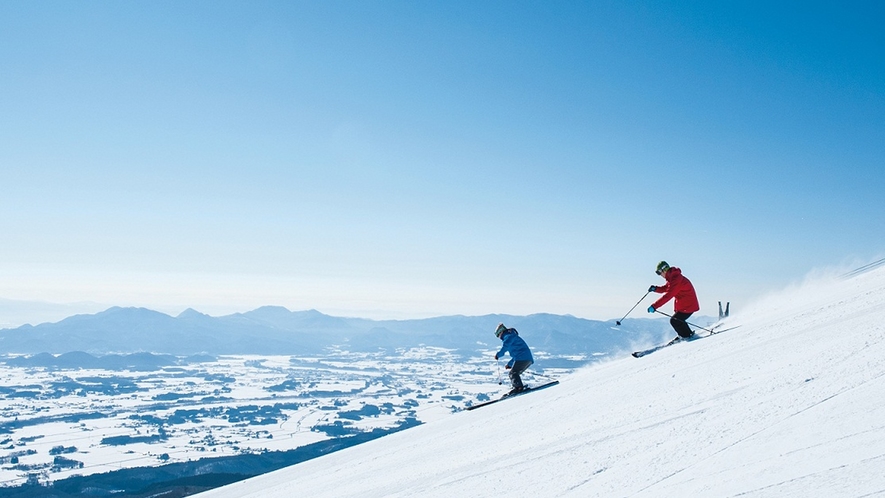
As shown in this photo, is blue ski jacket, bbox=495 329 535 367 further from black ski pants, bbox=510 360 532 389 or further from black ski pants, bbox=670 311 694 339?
black ski pants, bbox=670 311 694 339

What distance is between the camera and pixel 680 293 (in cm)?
1301

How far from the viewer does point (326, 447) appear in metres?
53.4

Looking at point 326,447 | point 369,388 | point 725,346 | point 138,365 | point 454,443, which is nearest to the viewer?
point 454,443

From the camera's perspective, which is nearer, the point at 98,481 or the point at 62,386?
the point at 98,481

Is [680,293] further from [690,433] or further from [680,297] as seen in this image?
[690,433]

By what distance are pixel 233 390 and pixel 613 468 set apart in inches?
6065

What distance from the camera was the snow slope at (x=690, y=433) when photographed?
3.65 metres

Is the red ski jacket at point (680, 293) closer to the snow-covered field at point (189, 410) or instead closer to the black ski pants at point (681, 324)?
the black ski pants at point (681, 324)

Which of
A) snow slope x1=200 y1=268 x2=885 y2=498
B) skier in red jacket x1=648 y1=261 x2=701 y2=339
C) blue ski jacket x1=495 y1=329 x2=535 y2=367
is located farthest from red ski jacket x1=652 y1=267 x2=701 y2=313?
blue ski jacket x1=495 y1=329 x2=535 y2=367

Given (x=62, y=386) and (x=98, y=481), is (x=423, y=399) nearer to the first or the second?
(x=98, y=481)

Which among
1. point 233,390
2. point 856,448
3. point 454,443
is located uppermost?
point 856,448

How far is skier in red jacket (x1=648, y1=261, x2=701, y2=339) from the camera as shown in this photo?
12.9 meters

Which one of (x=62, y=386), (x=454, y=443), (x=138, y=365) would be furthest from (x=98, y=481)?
(x=138, y=365)

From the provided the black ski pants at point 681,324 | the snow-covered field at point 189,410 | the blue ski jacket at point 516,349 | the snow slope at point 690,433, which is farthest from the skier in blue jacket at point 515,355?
the snow-covered field at point 189,410
